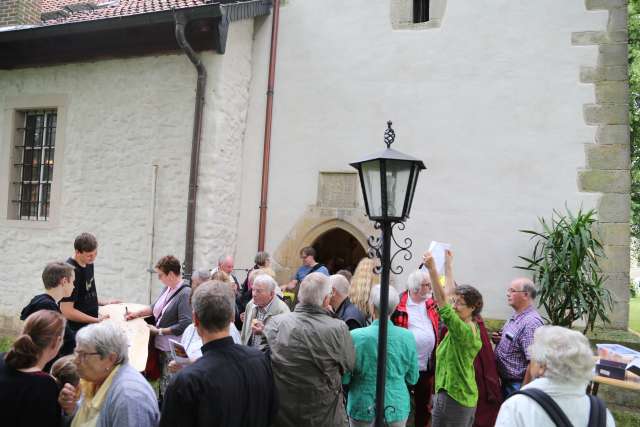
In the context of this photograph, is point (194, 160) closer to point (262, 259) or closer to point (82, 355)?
point (262, 259)

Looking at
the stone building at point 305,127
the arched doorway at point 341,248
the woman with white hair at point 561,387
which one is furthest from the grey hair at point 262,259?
the woman with white hair at point 561,387

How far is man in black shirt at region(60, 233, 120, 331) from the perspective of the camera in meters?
4.10

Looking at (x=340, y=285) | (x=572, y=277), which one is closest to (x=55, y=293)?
(x=340, y=285)

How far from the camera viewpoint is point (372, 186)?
2.98 meters

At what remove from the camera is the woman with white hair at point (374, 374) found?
315cm

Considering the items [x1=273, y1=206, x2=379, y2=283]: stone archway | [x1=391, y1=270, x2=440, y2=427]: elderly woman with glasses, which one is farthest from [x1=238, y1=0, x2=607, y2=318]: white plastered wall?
[x1=391, y1=270, x2=440, y2=427]: elderly woman with glasses

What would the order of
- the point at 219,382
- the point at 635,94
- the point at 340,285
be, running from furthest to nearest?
the point at 635,94, the point at 340,285, the point at 219,382

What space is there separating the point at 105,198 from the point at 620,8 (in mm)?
7399

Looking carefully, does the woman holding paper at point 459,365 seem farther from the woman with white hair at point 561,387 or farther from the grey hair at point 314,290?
the woman with white hair at point 561,387

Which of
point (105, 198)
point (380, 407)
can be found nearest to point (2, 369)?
point (380, 407)

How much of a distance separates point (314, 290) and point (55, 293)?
5.88 ft

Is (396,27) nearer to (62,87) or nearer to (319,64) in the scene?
(319,64)

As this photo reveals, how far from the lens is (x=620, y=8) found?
21.4ft

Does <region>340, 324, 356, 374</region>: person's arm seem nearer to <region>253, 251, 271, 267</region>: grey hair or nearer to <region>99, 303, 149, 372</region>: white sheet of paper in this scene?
<region>99, 303, 149, 372</region>: white sheet of paper
